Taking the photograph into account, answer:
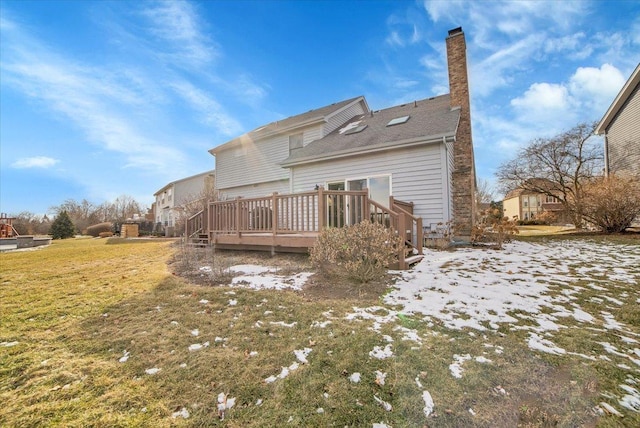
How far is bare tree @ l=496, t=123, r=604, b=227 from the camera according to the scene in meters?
16.2

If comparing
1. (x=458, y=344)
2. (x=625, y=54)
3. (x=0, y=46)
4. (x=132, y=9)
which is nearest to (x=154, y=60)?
(x=132, y=9)

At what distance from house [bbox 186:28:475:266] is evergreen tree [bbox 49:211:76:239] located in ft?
65.4

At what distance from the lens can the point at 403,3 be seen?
9617mm

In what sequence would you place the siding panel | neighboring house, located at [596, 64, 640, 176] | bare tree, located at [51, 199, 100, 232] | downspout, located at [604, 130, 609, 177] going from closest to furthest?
1. the siding panel
2. neighboring house, located at [596, 64, 640, 176]
3. downspout, located at [604, 130, 609, 177]
4. bare tree, located at [51, 199, 100, 232]

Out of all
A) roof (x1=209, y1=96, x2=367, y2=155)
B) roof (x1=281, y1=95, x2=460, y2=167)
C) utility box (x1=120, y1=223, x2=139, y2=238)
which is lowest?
utility box (x1=120, y1=223, x2=139, y2=238)

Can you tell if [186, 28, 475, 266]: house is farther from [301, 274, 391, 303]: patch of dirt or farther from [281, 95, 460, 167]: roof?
[301, 274, 391, 303]: patch of dirt

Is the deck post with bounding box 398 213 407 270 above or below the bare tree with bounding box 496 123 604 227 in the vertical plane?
below

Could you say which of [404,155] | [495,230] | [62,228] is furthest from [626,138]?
[62,228]

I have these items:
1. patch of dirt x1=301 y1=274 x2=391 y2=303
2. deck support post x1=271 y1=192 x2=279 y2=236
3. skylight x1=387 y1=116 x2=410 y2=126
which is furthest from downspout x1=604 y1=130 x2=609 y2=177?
deck support post x1=271 y1=192 x2=279 y2=236

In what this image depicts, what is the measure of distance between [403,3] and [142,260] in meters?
11.8

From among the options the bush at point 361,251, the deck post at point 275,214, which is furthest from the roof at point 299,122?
the bush at point 361,251

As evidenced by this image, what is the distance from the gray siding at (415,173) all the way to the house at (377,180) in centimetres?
3

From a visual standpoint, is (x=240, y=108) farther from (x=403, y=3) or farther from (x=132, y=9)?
(x=403, y=3)

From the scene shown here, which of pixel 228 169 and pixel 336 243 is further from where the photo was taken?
pixel 228 169
